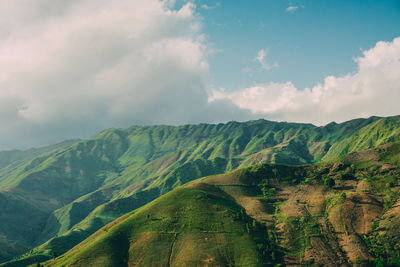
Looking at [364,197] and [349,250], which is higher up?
[364,197]

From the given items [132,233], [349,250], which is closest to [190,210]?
[132,233]

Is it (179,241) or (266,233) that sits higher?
(179,241)

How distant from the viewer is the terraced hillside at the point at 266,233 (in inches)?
5433

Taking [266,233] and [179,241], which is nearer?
[179,241]

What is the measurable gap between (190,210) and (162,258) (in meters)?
48.3

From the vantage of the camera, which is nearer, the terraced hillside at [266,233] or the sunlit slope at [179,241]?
the terraced hillside at [266,233]

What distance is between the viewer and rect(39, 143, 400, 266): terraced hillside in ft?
453

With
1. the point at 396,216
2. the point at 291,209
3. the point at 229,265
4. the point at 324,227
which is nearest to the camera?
the point at 229,265

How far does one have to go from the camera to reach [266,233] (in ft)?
538

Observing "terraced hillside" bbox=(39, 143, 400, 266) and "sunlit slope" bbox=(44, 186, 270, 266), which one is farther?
"sunlit slope" bbox=(44, 186, 270, 266)

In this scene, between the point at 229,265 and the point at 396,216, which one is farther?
the point at 396,216

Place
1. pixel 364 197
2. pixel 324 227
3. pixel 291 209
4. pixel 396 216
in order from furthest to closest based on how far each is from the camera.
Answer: pixel 291 209 < pixel 364 197 < pixel 324 227 < pixel 396 216

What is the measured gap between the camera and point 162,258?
468ft

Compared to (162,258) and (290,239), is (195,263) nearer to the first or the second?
(162,258)
